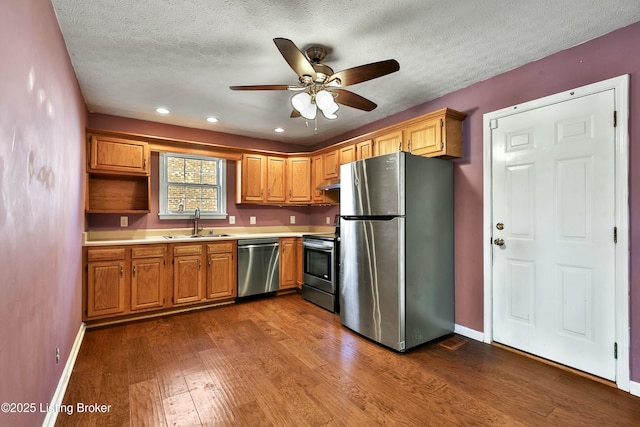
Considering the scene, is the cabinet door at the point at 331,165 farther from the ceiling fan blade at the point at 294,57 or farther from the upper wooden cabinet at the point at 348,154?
the ceiling fan blade at the point at 294,57

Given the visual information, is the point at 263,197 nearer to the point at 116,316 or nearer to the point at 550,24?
the point at 116,316

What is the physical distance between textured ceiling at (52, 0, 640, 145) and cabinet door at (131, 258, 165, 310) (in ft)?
6.02

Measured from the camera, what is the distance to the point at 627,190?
6.63 feet

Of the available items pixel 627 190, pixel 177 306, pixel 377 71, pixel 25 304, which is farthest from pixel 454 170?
pixel 177 306

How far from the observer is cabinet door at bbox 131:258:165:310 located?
3.38m

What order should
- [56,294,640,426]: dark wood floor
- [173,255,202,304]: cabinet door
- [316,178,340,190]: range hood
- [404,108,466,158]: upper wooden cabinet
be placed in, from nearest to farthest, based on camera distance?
[56,294,640,426]: dark wood floor → [404,108,466,158]: upper wooden cabinet → [173,255,202,304]: cabinet door → [316,178,340,190]: range hood

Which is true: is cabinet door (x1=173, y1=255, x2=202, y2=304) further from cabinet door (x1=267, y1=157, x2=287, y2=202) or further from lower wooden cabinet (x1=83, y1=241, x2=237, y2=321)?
cabinet door (x1=267, y1=157, x2=287, y2=202)

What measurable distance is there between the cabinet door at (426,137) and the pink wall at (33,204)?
287 centimetres

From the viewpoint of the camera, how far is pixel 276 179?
4746mm

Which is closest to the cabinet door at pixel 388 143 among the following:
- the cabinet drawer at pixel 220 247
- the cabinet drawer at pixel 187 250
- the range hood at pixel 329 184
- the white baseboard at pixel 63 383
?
the range hood at pixel 329 184

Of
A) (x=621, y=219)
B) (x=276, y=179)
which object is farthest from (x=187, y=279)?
(x=621, y=219)

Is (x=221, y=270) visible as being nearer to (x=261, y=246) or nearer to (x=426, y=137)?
(x=261, y=246)

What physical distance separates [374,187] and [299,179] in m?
2.16

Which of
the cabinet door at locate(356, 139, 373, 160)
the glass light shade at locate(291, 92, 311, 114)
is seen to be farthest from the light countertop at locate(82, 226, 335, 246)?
the glass light shade at locate(291, 92, 311, 114)
